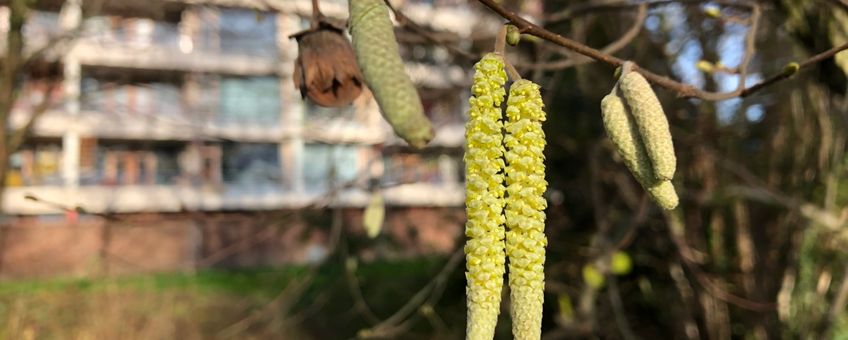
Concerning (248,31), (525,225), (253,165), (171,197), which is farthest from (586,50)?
(253,165)

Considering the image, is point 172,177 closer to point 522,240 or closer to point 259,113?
point 259,113

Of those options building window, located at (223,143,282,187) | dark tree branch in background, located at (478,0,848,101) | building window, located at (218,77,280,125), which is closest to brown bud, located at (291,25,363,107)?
dark tree branch in background, located at (478,0,848,101)

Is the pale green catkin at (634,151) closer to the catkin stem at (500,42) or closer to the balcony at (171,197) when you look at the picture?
the catkin stem at (500,42)

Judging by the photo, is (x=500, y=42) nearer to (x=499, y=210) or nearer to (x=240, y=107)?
(x=499, y=210)

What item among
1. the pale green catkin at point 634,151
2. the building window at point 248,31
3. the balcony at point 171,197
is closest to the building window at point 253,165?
the balcony at point 171,197

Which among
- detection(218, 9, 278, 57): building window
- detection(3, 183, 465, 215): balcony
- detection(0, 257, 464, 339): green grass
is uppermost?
detection(218, 9, 278, 57): building window

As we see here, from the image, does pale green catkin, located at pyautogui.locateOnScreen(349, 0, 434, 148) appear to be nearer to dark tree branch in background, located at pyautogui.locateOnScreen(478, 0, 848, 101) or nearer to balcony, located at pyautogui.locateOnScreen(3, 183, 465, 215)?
dark tree branch in background, located at pyautogui.locateOnScreen(478, 0, 848, 101)
